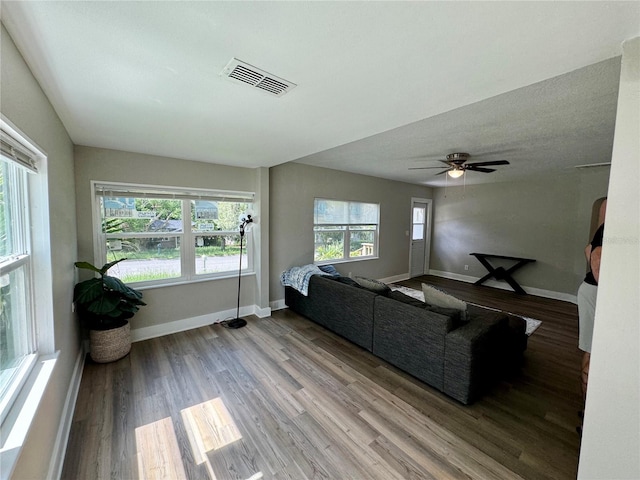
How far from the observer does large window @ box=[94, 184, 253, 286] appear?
3.06 m

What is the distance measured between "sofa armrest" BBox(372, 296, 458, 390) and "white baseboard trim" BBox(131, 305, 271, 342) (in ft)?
6.44

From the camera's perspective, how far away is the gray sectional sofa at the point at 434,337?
2.15 meters

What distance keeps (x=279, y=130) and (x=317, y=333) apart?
249 cm

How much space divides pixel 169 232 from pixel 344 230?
306cm

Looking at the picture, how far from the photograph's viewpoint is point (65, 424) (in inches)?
71.0

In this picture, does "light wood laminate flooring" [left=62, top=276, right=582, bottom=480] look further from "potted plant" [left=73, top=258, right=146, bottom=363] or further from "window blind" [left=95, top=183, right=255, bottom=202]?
"window blind" [left=95, top=183, right=255, bottom=202]

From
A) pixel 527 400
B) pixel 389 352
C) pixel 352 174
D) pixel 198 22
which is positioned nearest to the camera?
pixel 198 22

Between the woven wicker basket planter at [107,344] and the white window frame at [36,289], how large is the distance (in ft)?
3.51

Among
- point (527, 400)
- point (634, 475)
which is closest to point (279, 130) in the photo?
point (634, 475)

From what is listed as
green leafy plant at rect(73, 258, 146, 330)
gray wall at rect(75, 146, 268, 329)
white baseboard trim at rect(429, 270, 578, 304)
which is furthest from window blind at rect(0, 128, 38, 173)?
white baseboard trim at rect(429, 270, 578, 304)

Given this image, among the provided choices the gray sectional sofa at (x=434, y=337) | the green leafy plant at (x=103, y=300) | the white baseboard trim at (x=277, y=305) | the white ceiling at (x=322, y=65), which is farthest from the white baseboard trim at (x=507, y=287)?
the green leafy plant at (x=103, y=300)

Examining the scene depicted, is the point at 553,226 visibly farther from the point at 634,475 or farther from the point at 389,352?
the point at 634,475

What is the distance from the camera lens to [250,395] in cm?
225

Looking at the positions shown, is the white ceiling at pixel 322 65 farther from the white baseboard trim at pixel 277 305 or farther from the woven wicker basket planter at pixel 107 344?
the white baseboard trim at pixel 277 305
